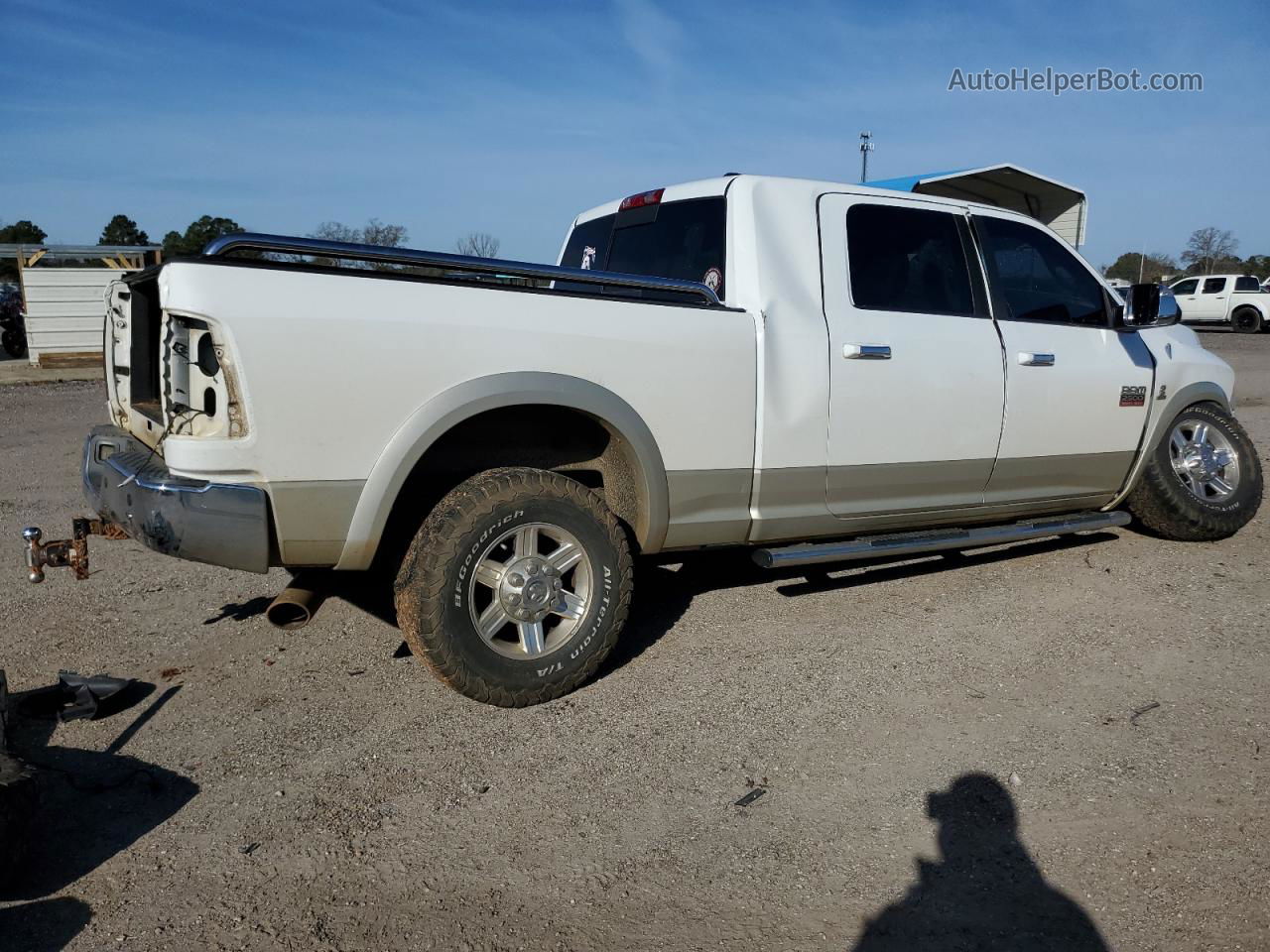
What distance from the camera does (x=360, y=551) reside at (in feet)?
11.8

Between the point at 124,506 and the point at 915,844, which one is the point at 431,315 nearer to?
the point at 124,506

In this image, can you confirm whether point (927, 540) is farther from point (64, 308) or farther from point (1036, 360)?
point (64, 308)

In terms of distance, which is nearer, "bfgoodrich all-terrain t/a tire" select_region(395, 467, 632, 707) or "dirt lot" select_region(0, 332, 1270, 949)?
"dirt lot" select_region(0, 332, 1270, 949)

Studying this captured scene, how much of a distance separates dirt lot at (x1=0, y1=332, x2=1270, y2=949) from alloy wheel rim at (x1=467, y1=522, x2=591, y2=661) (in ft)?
0.93

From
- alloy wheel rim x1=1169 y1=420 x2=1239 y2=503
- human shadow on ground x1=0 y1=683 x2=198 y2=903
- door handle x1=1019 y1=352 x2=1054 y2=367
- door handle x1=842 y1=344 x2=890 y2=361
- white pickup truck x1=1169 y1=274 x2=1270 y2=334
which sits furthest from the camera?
white pickup truck x1=1169 y1=274 x2=1270 y2=334

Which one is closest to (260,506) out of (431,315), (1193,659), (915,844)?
(431,315)

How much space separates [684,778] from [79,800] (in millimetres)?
1883

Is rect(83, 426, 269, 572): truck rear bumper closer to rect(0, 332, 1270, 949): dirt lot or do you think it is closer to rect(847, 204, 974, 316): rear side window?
rect(0, 332, 1270, 949): dirt lot

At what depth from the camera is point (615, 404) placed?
3.90 metres

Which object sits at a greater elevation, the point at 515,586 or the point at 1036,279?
the point at 1036,279

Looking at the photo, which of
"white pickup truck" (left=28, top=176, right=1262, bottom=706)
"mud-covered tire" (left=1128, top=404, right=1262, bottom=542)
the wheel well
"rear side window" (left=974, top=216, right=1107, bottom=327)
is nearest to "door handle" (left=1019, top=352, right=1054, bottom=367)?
"white pickup truck" (left=28, top=176, right=1262, bottom=706)

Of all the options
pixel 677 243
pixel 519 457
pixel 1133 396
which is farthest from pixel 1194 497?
pixel 519 457

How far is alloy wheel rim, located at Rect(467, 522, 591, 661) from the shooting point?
12.4ft

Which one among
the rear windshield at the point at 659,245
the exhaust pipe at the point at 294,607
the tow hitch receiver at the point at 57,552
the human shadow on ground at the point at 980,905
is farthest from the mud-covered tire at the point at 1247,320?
the tow hitch receiver at the point at 57,552
